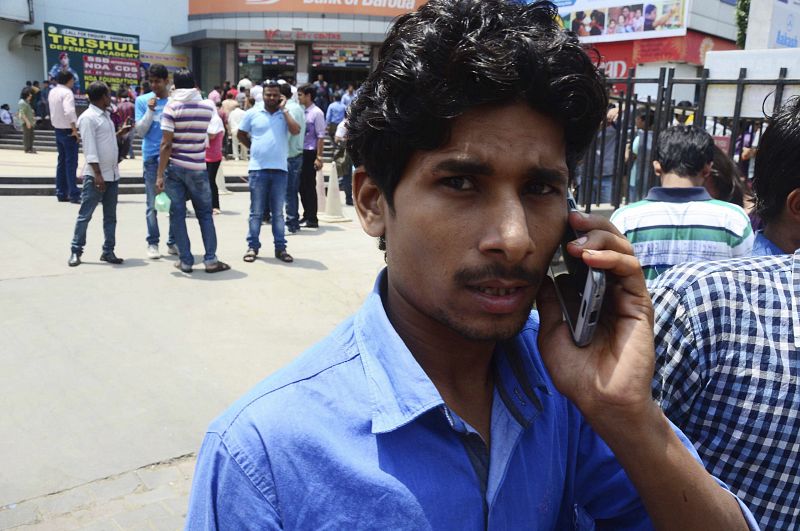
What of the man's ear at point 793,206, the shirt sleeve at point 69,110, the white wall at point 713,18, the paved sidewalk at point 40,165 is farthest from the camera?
the white wall at point 713,18

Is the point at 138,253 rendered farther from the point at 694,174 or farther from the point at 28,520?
the point at 694,174

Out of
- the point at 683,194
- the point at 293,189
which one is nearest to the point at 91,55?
the point at 293,189

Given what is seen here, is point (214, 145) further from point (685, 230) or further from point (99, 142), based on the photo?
point (685, 230)

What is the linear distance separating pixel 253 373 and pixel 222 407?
1.80 ft

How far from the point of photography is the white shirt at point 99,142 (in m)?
6.98

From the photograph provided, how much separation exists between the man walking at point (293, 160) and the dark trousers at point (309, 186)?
0.16m

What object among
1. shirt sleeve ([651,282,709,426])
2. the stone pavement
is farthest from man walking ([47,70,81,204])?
shirt sleeve ([651,282,709,426])

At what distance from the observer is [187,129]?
6730mm

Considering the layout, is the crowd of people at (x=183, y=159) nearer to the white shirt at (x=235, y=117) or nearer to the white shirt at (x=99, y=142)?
the white shirt at (x=99, y=142)

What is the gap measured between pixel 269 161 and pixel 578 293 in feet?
21.6

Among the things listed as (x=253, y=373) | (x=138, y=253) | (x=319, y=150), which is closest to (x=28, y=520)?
(x=253, y=373)

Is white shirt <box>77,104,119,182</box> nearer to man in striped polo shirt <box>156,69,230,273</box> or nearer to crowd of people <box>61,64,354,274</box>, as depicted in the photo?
crowd of people <box>61,64,354,274</box>

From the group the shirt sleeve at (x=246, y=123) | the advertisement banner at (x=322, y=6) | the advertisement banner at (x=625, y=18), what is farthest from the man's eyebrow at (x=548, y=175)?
the advertisement banner at (x=322, y=6)

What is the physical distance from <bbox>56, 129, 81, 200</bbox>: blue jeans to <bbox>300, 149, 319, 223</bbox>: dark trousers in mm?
4332
